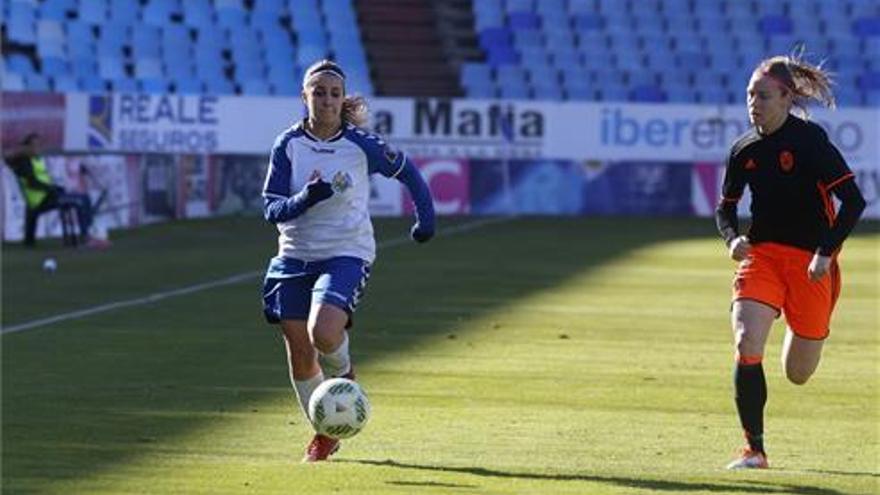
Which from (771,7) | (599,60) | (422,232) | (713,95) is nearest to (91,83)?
(599,60)

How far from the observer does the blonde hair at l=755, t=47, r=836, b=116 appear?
36.9 feet

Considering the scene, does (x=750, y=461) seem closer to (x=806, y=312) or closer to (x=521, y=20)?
(x=806, y=312)

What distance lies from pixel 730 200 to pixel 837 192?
23.6 inches

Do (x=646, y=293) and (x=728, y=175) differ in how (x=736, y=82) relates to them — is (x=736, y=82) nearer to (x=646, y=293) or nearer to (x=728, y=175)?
(x=646, y=293)

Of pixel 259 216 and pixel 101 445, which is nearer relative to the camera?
pixel 101 445

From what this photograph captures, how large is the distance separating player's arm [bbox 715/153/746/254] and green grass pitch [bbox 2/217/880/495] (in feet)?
3.78

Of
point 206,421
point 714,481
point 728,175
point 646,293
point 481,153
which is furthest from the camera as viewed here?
point 481,153

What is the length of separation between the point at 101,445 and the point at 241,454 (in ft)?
2.75

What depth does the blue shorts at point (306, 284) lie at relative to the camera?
11.3 m

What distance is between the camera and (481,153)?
4291 centimetres

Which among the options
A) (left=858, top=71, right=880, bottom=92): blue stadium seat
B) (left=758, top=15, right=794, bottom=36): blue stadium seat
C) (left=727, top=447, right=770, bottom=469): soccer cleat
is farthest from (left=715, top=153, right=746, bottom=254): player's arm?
(left=758, top=15, right=794, bottom=36): blue stadium seat

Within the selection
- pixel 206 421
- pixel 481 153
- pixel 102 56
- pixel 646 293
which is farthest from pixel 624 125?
pixel 206 421

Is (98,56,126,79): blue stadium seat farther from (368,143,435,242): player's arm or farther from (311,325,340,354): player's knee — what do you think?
(311,325,340,354): player's knee

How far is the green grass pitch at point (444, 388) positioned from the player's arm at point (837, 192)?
1137 mm
